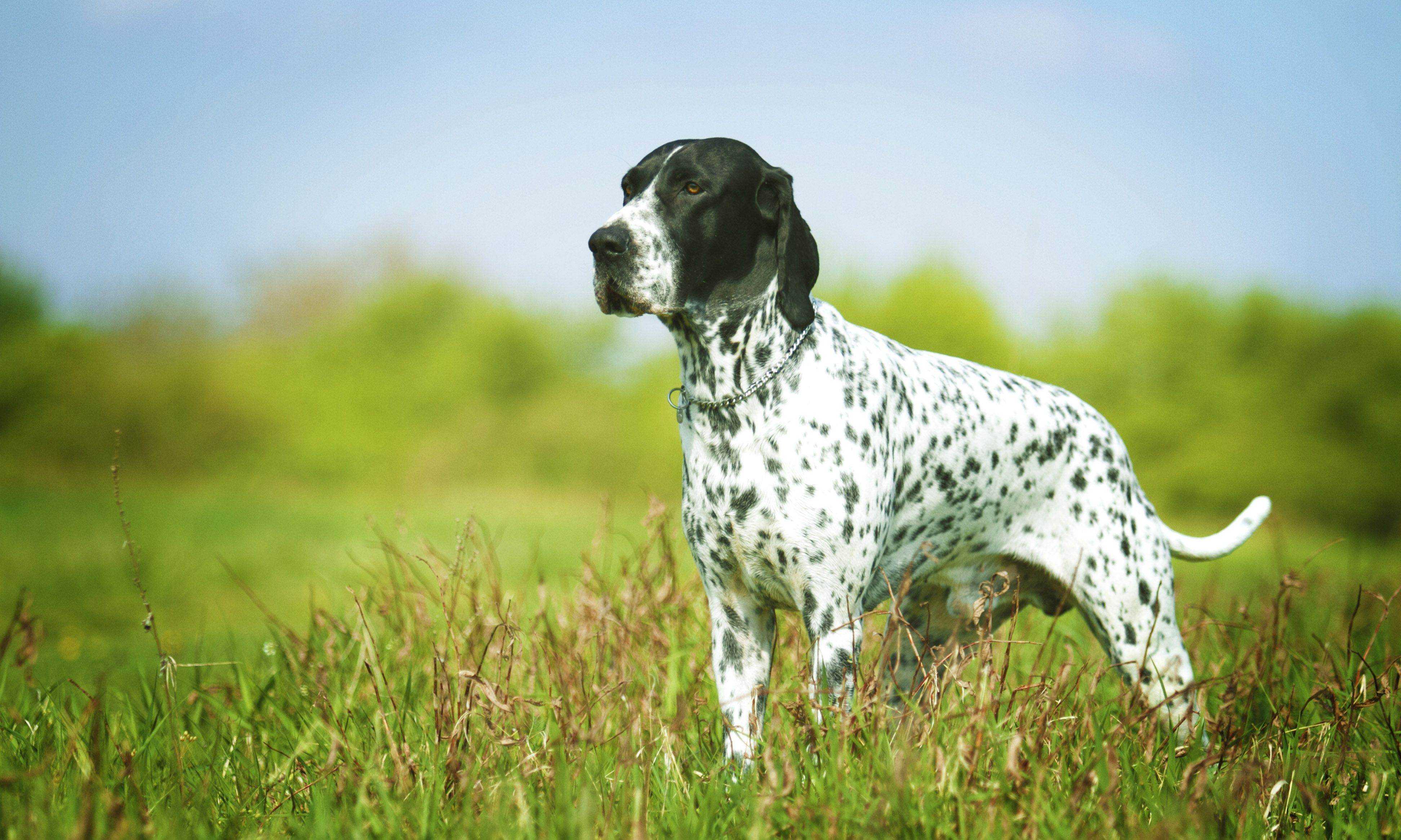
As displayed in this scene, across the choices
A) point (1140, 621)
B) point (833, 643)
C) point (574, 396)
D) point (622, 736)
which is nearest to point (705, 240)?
point (833, 643)

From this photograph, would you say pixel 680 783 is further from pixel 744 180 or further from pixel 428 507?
pixel 428 507

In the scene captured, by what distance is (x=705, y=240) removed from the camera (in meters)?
2.63

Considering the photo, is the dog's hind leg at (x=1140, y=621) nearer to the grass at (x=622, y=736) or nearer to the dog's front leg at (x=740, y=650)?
the grass at (x=622, y=736)

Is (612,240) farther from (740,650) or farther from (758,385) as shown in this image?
(740,650)

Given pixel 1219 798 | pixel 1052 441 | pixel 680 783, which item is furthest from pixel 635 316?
pixel 1219 798

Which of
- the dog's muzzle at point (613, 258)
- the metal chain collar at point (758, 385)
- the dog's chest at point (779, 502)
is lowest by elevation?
the dog's chest at point (779, 502)

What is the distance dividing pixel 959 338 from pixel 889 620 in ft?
27.6

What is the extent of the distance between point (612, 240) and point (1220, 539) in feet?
8.53

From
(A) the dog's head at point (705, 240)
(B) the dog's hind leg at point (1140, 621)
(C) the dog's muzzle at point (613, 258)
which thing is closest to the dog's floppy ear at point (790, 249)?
(A) the dog's head at point (705, 240)

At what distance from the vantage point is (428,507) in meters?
12.6

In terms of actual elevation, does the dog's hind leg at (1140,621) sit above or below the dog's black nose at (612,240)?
below

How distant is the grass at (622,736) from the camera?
2.20 m

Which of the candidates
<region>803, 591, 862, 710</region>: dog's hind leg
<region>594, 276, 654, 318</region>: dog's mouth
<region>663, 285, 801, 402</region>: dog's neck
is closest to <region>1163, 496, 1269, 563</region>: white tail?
<region>803, 591, 862, 710</region>: dog's hind leg

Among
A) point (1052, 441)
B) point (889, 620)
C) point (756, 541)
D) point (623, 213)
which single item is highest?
point (623, 213)
